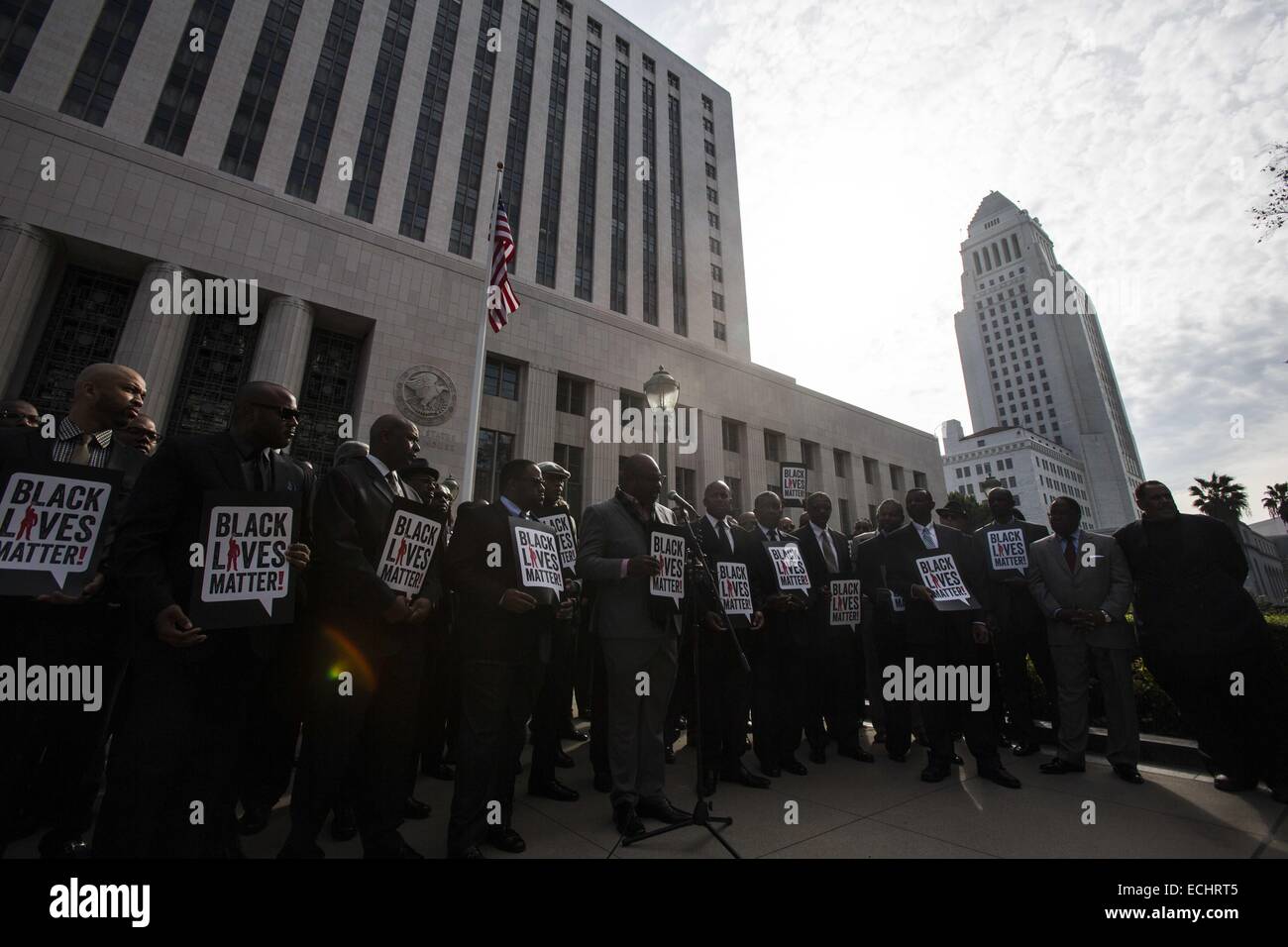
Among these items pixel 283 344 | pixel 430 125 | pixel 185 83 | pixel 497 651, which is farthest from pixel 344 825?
pixel 430 125

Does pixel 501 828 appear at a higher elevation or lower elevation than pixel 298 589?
lower

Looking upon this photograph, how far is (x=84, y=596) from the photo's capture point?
301 centimetres

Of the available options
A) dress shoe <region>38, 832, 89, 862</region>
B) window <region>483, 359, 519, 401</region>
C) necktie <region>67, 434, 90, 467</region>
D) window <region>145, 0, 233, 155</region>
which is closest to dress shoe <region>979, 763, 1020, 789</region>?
dress shoe <region>38, 832, 89, 862</region>

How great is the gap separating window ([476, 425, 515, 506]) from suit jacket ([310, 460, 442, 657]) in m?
17.6

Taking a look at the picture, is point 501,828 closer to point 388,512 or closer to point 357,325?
point 388,512

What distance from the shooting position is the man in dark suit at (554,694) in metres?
4.48

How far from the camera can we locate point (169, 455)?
2.54 m

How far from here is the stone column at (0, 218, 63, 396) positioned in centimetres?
1416

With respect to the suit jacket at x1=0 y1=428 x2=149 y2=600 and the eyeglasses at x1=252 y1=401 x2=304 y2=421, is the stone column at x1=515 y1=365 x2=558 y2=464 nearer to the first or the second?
the suit jacket at x1=0 y1=428 x2=149 y2=600

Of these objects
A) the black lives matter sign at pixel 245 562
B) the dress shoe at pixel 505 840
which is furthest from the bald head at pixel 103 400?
the dress shoe at pixel 505 840

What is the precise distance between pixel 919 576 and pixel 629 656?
3485mm

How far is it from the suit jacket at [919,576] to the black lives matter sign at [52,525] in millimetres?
6482
